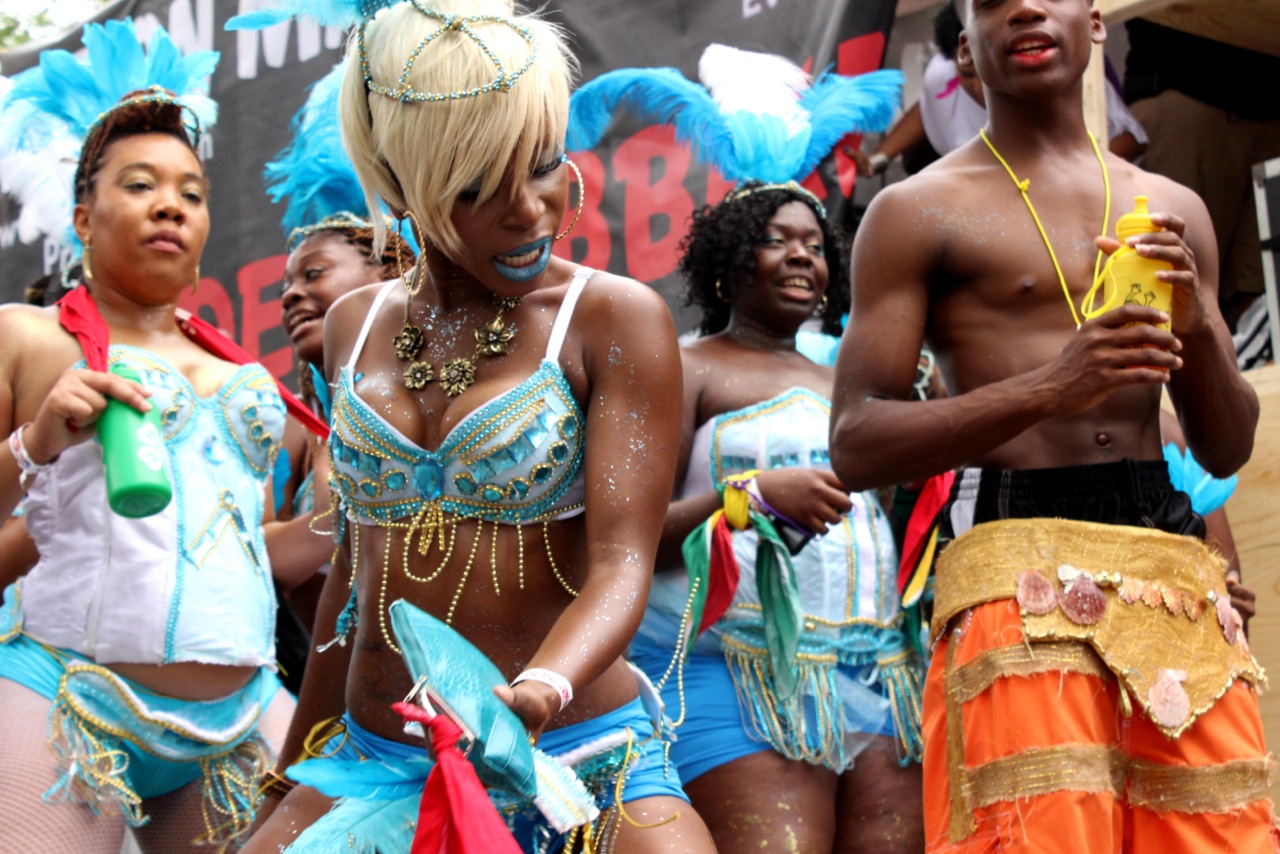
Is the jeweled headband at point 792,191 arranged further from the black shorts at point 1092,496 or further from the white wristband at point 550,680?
the white wristband at point 550,680

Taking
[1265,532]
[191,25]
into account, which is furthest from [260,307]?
[1265,532]

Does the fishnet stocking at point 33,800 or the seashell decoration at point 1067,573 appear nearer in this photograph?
the seashell decoration at point 1067,573

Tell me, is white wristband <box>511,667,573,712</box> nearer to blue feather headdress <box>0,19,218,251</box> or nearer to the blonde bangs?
the blonde bangs

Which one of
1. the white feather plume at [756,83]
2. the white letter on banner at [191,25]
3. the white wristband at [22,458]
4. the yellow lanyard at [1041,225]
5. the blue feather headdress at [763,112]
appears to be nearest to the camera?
the yellow lanyard at [1041,225]

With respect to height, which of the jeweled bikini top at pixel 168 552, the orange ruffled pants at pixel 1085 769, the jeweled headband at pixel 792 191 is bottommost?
the jeweled bikini top at pixel 168 552

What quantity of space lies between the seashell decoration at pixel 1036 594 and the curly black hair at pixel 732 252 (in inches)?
84.1

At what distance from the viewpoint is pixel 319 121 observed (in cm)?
475

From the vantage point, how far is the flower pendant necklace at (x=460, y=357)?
265 cm

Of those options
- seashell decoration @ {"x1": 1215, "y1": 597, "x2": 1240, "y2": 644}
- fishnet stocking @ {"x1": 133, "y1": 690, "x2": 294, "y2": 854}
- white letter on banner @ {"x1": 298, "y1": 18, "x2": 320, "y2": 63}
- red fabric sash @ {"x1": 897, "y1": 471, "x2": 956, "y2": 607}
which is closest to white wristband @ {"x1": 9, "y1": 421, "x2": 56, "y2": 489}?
fishnet stocking @ {"x1": 133, "y1": 690, "x2": 294, "y2": 854}

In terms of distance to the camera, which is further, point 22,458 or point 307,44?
point 307,44

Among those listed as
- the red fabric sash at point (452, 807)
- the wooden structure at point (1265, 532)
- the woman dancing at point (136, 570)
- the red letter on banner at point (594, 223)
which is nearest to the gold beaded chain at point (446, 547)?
the red fabric sash at point (452, 807)

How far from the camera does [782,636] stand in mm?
3932

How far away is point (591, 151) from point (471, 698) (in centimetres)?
441

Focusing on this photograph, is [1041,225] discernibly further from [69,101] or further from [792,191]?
[69,101]
